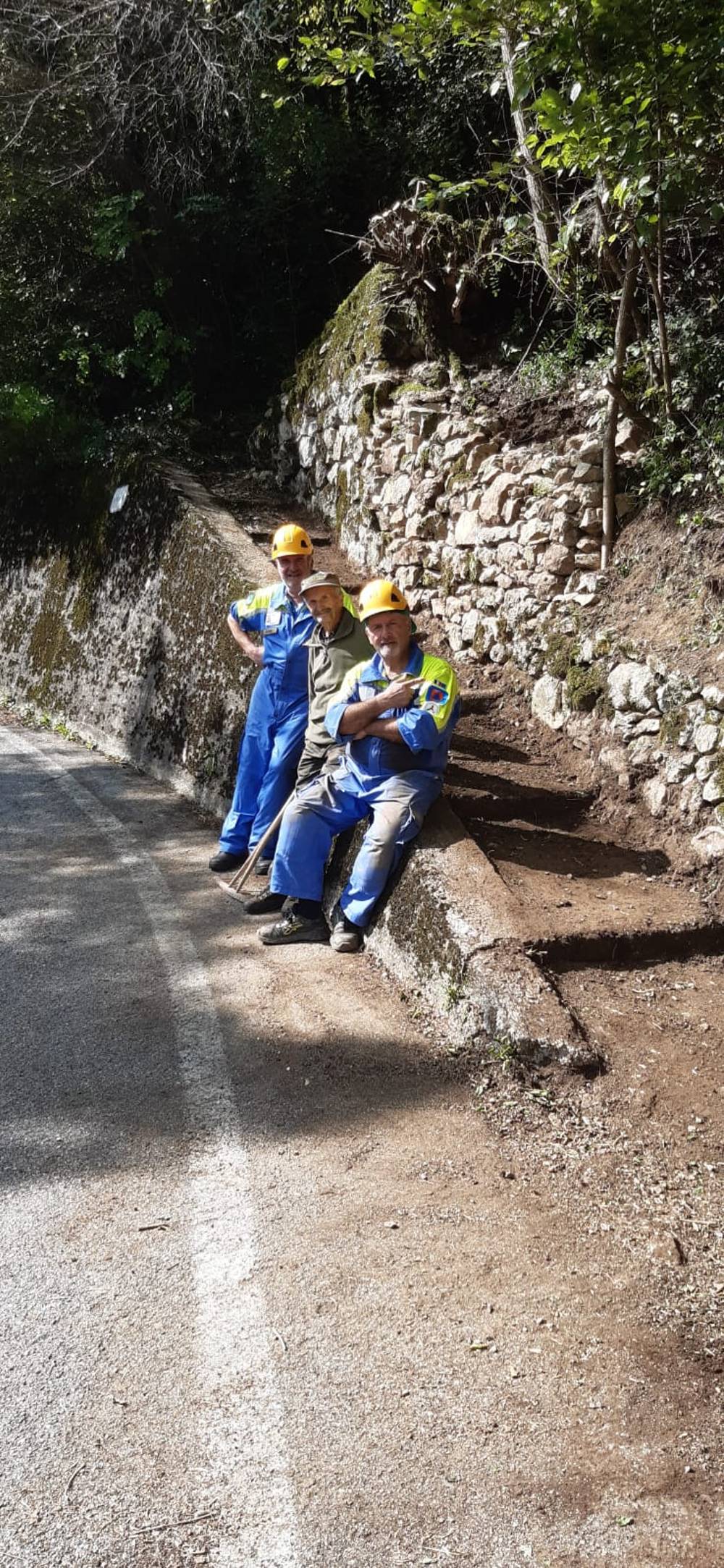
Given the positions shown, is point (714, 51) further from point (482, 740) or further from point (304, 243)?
point (304, 243)

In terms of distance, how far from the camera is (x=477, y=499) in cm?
920

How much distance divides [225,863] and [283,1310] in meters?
4.08

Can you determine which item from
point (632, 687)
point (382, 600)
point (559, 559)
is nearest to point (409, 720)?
point (382, 600)

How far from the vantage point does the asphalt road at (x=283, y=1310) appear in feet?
8.82

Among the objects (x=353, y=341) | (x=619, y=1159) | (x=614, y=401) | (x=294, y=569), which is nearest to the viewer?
(x=619, y=1159)

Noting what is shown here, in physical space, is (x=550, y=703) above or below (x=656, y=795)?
above

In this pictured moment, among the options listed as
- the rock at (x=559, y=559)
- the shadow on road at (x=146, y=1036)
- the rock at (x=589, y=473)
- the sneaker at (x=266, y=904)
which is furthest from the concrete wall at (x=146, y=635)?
the rock at (x=589, y=473)

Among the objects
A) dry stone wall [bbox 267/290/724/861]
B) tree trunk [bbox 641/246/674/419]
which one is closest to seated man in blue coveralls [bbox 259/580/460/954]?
dry stone wall [bbox 267/290/724/861]

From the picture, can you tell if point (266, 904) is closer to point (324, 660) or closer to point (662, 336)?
point (324, 660)

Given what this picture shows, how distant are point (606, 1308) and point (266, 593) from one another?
500 cm

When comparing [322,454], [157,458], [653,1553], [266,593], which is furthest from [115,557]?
[653,1553]

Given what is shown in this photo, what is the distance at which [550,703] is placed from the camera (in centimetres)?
796

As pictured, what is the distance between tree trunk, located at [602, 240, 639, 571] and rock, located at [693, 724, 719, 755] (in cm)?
192

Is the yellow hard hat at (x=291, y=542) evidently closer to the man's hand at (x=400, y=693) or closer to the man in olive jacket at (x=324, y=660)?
the man in olive jacket at (x=324, y=660)
